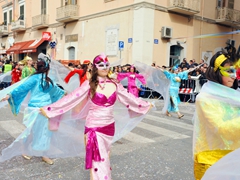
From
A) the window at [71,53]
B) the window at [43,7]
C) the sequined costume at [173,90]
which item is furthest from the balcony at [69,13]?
the sequined costume at [173,90]

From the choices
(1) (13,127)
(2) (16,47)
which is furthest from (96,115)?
(2) (16,47)

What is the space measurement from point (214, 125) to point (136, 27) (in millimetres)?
14386

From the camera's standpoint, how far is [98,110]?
2973 millimetres

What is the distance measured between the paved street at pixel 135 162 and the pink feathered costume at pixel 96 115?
0.88 metres

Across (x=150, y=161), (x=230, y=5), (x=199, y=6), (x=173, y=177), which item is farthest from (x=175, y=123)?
(x=230, y=5)

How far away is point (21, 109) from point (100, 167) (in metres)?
2.54

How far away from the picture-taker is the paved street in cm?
389

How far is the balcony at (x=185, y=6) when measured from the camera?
16381 millimetres

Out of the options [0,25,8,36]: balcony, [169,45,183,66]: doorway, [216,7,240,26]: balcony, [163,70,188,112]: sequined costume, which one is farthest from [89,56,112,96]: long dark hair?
[0,25,8,36]: balcony

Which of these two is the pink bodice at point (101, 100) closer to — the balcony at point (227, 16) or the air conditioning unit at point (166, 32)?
the air conditioning unit at point (166, 32)

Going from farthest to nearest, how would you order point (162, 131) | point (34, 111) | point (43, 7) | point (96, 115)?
1. point (43, 7)
2. point (162, 131)
3. point (34, 111)
4. point (96, 115)

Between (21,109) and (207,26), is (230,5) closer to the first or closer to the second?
(207,26)

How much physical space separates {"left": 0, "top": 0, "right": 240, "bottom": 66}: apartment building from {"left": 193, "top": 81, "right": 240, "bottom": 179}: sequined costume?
12768 millimetres

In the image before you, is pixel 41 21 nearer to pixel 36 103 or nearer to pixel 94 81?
pixel 36 103
